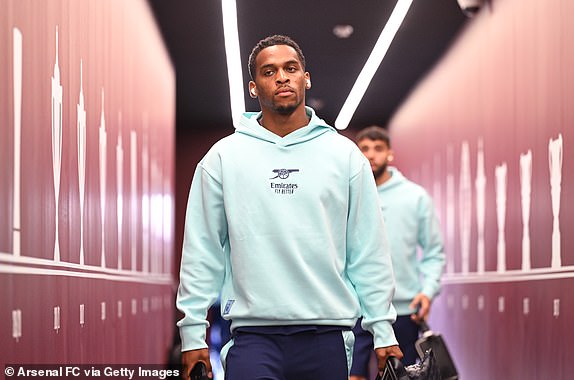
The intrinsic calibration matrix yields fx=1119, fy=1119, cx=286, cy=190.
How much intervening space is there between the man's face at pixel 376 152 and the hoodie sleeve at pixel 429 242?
324 mm

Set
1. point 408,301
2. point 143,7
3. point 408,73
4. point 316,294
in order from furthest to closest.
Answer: point 408,73, point 143,7, point 408,301, point 316,294

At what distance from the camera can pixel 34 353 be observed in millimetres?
3635

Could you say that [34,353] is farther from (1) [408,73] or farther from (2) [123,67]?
(1) [408,73]

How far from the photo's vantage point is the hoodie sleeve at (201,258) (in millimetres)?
3268

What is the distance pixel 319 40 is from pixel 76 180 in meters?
5.88

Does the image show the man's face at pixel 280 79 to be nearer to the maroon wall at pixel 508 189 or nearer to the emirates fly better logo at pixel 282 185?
the emirates fly better logo at pixel 282 185

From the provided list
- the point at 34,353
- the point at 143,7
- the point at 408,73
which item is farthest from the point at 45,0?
the point at 408,73

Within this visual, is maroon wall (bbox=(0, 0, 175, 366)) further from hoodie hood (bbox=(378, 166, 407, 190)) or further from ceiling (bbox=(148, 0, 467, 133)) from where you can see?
hoodie hood (bbox=(378, 166, 407, 190))

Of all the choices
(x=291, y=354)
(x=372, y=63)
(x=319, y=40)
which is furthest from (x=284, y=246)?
(x=372, y=63)

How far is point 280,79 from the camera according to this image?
134 inches

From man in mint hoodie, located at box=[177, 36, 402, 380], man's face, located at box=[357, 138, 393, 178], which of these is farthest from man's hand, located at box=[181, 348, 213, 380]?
man's face, located at box=[357, 138, 393, 178]

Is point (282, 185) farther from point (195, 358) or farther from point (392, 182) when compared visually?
point (392, 182)

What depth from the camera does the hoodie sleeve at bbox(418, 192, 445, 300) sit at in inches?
260

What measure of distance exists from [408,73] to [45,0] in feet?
27.3
